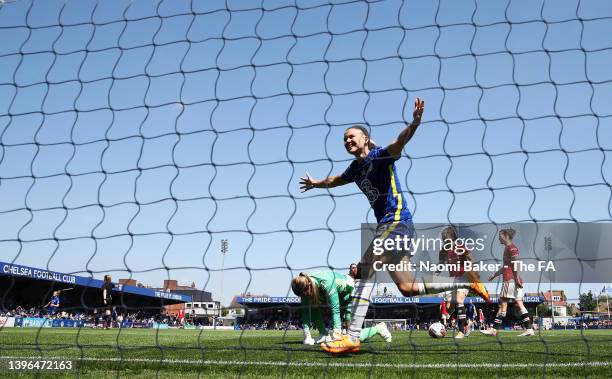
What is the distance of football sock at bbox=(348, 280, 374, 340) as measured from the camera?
17.8 ft

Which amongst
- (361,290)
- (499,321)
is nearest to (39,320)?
(499,321)

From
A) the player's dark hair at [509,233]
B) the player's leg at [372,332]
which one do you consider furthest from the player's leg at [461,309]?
the player's leg at [372,332]

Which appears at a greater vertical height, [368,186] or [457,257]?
[368,186]

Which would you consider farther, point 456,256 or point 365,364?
point 456,256

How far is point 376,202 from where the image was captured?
5188 millimetres

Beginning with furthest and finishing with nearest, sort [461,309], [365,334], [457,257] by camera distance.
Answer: [461,309]
[457,257]
[365,334]

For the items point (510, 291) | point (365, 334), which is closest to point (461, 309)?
point (510, 291)

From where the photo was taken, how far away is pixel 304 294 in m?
6.24

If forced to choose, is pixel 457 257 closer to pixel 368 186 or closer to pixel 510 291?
pixel 510 291

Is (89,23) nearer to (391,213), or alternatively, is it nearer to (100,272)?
(100,272)

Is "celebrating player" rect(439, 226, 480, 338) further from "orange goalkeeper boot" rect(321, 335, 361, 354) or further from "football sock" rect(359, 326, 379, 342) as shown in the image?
"orange goalkeeper boot" rect(321, 335, 361, 354)

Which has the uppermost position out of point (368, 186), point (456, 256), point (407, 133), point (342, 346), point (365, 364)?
point (407, 133)

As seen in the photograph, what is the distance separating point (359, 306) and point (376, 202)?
971 mm

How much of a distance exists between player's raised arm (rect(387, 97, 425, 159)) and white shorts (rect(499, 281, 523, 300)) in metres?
4.68
